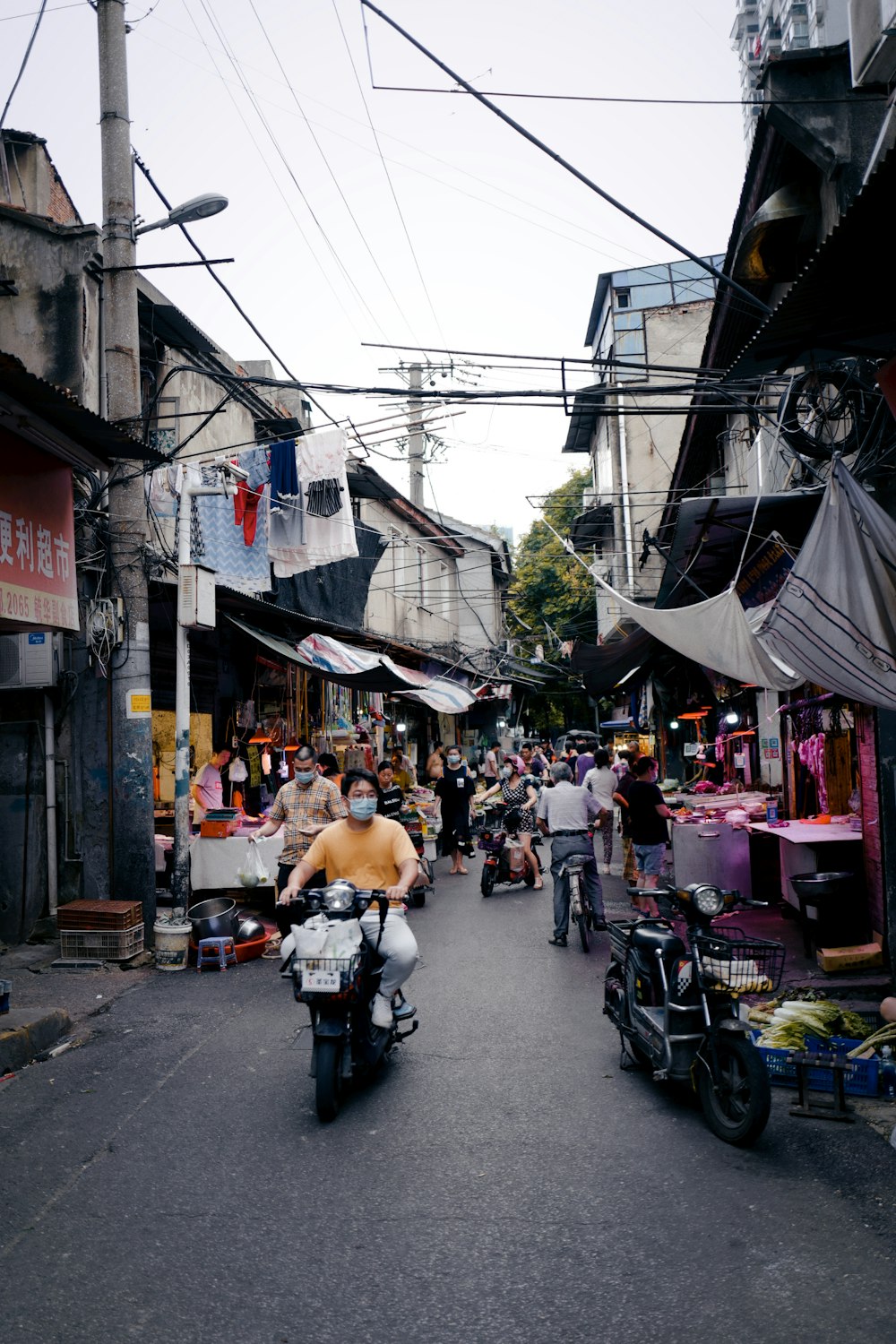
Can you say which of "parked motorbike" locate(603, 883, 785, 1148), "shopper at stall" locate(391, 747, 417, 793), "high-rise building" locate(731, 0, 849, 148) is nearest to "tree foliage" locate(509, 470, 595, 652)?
"high-rise building" locate(731, 0, 849, 148)

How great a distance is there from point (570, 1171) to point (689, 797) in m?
12.0

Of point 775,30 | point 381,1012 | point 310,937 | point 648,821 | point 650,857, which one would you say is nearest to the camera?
point 310,937

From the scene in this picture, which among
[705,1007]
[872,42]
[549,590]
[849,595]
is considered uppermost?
[549,590]

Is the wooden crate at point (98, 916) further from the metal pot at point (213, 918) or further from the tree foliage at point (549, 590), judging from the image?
the tree foliage at point (549, 590)

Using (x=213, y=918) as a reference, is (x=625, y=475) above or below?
above

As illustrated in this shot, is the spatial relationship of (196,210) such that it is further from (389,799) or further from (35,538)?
(389,799)

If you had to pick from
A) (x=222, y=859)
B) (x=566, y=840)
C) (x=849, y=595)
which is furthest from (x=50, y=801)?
(x=849, y=595)

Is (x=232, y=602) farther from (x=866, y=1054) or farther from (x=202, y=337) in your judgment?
(x=866, y=1054)

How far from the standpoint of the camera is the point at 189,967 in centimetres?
1004

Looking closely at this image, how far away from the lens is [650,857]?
11.5m

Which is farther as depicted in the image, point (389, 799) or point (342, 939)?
point (389, 799)

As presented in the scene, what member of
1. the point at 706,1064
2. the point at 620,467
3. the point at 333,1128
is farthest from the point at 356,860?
the point at 620,467

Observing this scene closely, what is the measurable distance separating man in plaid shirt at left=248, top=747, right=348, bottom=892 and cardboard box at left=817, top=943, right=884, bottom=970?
14.6 ft

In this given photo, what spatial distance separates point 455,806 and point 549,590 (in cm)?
3274
